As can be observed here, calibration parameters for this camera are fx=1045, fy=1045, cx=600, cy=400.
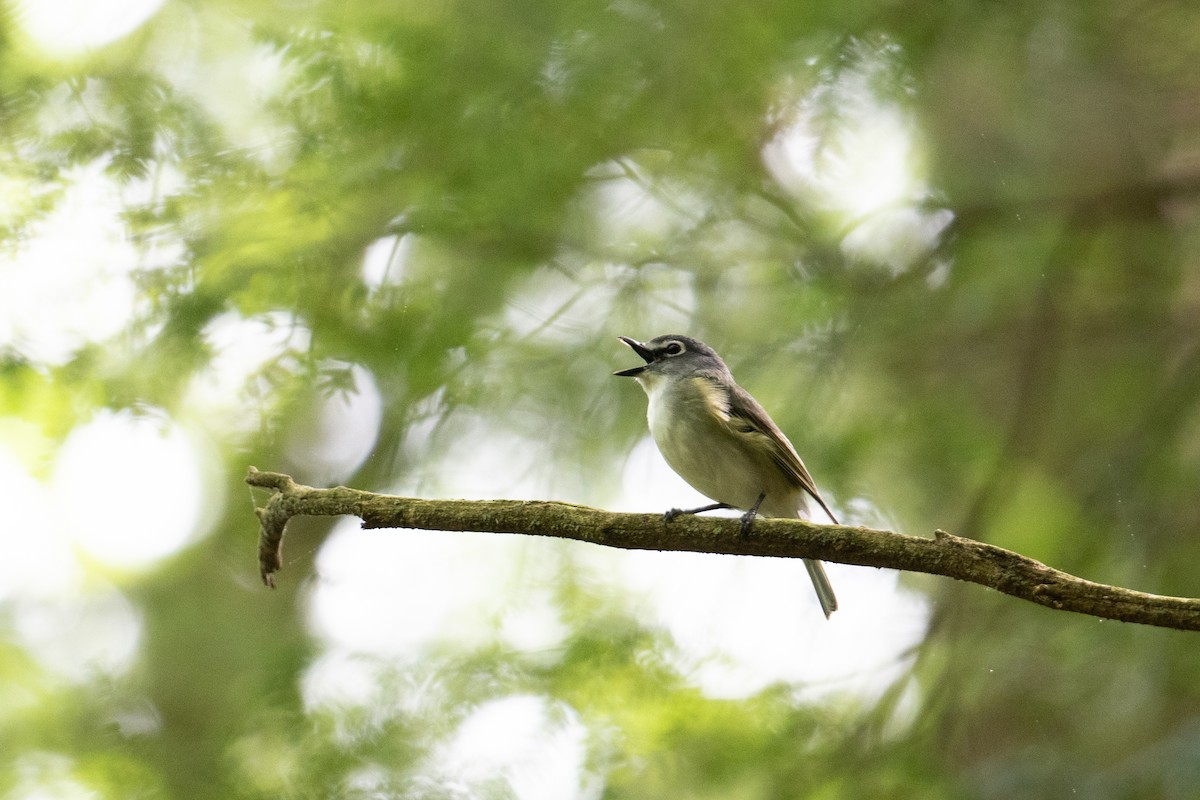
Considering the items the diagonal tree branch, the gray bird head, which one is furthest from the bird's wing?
the diagonal tree branch

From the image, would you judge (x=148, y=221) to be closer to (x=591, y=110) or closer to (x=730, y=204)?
(x=591, y=110)

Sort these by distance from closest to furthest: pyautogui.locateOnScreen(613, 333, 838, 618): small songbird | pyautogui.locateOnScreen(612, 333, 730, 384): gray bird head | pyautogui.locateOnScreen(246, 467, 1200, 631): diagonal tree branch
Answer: pyautogui.locateOnScreen(246, 467, 1200, 631): diagonal tree branch, pyautogui.locateOnScreen(613, 333, 838, 618): small songbird, pyautogui.locateOnScreen(612, 333, 730, 384): gray bird head

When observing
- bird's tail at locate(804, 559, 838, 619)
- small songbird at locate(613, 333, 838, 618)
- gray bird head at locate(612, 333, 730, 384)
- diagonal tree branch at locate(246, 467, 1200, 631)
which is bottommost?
diagonal tree branch at locate(246, 467, 1200, 631)

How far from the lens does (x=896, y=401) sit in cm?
437

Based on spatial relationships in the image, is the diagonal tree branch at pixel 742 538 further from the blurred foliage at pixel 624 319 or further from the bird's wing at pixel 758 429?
the blurred foliage at pixel 624 319

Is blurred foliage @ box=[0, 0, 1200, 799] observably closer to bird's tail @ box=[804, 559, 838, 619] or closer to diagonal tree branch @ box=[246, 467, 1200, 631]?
bird's tail @ box=[804, 559, 838, 619]

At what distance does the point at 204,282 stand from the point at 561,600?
1.77 metres

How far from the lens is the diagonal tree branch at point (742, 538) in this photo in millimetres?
1915

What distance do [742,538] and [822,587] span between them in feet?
4.25

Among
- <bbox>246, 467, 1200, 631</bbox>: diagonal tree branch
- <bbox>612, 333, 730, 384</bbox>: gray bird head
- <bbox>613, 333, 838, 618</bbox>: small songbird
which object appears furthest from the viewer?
<bbox>612, 333, 730, 384</bbox>: gray bird head

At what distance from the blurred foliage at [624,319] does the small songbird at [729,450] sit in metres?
0.56

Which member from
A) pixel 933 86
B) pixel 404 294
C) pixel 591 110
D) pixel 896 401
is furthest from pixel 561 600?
pixel 933 86

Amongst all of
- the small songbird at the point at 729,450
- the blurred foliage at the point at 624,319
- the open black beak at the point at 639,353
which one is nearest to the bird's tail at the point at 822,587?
the small songbird at the point at 729,450

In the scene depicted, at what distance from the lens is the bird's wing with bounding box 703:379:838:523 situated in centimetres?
328
